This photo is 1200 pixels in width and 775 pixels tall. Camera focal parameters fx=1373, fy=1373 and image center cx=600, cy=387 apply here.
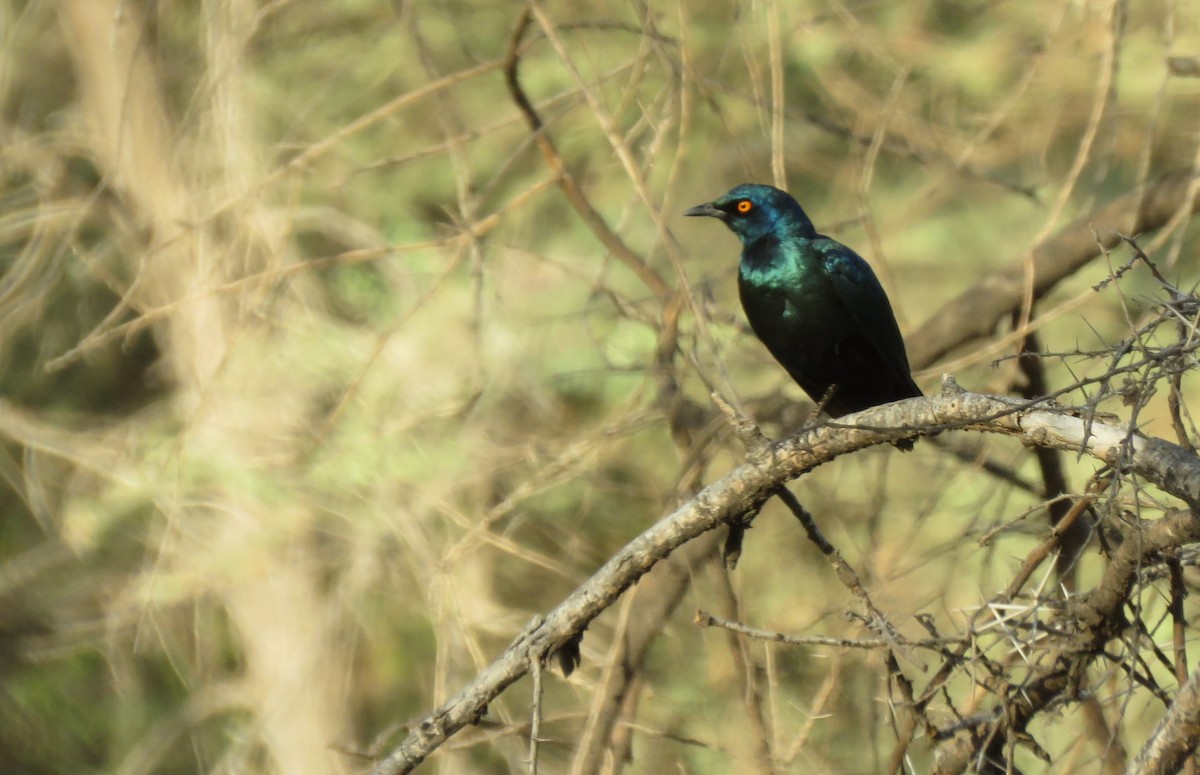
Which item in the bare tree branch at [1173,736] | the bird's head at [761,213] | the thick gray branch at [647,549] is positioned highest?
the bird's head at [761,213]

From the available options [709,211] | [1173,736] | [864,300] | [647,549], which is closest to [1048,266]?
[864,300]

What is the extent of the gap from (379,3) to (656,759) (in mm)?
4351

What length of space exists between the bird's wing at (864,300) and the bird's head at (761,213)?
12cm

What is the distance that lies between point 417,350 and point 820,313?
264 centimetres

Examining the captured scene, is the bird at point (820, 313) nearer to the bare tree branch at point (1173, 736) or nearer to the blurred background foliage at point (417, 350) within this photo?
the blurred background foliage at point (417, 350)

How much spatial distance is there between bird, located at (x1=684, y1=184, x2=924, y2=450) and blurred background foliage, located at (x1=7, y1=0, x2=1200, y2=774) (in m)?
0.24

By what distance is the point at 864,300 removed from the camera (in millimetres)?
4188

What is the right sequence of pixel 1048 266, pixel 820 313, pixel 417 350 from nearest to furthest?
pixel 820 313, pixel 1048 266, pixel 417 350

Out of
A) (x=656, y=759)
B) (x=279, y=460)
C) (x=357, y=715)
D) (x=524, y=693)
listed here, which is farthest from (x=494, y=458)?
(x=357, y=715)

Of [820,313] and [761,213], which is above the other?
[761,213]

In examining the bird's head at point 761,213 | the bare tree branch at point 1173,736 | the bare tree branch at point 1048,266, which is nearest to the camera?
the bare tree branch at point 1173,736

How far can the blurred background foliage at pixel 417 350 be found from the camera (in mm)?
4918

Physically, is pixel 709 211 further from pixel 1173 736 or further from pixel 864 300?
pixel 1173 736

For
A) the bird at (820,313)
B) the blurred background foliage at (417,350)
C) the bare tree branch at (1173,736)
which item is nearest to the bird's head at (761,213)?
the bird at (820,313)
